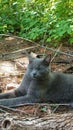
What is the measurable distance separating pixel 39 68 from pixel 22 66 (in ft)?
4.31

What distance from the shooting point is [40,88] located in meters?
5.03

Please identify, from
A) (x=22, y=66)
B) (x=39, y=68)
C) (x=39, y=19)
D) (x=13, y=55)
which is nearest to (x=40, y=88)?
(x=39, y=68)

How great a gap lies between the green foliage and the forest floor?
22 centimetres

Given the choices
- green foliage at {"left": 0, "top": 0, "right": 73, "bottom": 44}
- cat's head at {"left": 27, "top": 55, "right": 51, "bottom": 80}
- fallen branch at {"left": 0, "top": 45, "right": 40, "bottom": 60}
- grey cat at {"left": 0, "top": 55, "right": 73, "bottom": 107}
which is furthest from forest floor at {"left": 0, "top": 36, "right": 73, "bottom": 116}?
cat's head at {"left": 27, "top": 55, "right": 51, "bottom": 80}

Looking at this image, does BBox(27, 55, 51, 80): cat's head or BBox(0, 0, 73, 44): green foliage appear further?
BBox(0, 0, 73, 44): green foliage

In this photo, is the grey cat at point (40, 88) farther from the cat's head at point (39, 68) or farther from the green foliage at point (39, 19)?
the green foliage at point (39, 19)

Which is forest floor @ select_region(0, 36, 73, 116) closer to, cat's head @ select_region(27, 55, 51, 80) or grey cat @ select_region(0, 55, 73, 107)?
grey cat @ select_region(0, 55, 73, 107)

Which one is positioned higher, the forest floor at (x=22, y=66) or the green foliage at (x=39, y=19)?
the green foliage at (x=39, y=19)

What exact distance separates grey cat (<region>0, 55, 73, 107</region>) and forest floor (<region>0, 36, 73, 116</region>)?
0.40 feet

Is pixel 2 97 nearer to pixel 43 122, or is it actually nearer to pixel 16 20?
pixel 43 122

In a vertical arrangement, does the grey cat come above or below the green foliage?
below

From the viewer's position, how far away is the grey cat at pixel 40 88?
16.2 ft

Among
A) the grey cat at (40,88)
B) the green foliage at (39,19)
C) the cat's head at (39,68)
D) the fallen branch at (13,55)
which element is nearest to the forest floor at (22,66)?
the fallen branch at (13,55)

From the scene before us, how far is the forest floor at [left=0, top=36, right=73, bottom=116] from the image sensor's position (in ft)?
15.9
